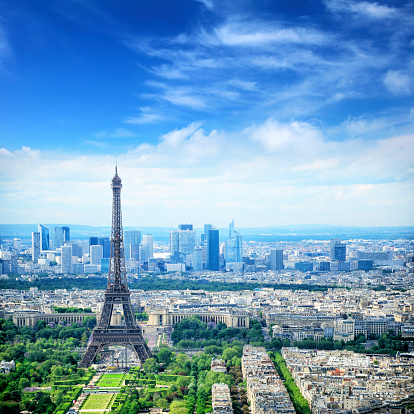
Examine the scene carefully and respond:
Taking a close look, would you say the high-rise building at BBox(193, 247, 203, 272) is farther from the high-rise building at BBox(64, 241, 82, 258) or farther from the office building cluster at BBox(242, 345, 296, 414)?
the office building cluster at BBox(242, 345, 296, 414)

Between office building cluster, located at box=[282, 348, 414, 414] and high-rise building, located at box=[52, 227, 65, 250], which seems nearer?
office building cluster, located at box=[282, 348, 414, 414]

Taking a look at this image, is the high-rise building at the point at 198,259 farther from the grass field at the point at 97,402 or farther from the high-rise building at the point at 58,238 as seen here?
the grass field at the point at 97,402

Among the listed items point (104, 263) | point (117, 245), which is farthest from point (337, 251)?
point (117, 245)

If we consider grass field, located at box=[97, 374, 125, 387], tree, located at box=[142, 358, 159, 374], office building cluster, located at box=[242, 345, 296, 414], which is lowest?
grass field, located at box=[97, 374, 125, 387]

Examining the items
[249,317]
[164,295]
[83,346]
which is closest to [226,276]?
[164,295]

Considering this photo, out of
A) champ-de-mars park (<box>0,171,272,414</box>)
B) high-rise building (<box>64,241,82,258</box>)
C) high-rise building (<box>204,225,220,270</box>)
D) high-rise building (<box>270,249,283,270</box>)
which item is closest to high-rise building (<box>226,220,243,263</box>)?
high-rise building (<box>204,225,220,270</box>)

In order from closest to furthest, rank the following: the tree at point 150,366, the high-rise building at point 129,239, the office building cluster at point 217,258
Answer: the tree at point 150,366
the office building cluster at point 217,258
the high-rise building at point 129,239

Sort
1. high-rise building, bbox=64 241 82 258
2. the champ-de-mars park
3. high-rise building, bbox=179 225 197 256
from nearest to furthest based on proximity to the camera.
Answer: the champ-de-mars park < high-rise building, bbox=64 241 82 258 < high-rise building, bbox=179 225 197 256

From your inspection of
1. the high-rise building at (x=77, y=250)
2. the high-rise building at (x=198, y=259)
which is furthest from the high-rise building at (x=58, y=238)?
the high-rise building at (x=198, y=259)
